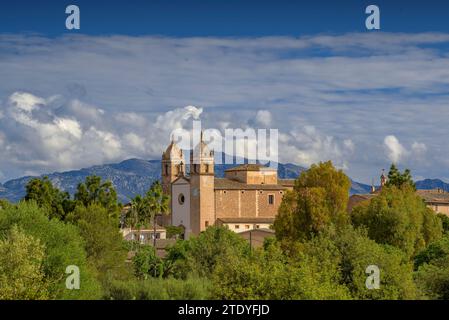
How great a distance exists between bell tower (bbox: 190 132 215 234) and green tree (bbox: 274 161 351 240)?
58.5 m

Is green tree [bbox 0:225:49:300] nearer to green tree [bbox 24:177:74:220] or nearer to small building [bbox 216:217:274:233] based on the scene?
green tree [bbox 24:177:74:220]

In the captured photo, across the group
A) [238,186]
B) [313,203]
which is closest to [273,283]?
[313,203]

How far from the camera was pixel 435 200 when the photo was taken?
13700cm

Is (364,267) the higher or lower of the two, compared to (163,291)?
higher

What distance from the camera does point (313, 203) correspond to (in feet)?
201

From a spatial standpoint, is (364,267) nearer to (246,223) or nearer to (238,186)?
(246,223)

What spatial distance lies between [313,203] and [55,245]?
1944 centimetres

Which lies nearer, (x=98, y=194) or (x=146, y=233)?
(x=98, y=194)

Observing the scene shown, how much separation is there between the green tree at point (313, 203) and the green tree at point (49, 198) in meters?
14.9

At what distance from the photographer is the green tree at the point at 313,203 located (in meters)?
61.3

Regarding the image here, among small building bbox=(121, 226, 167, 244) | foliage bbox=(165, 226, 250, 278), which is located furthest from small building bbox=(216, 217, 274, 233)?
foliage bbox=(165, 226, 250, 278)

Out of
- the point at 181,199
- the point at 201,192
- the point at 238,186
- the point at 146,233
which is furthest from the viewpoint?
the point at 181,199

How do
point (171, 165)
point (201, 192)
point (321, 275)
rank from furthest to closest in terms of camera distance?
1. point (171, 165)
2. point (201, 192)
3. point (321, 275)
